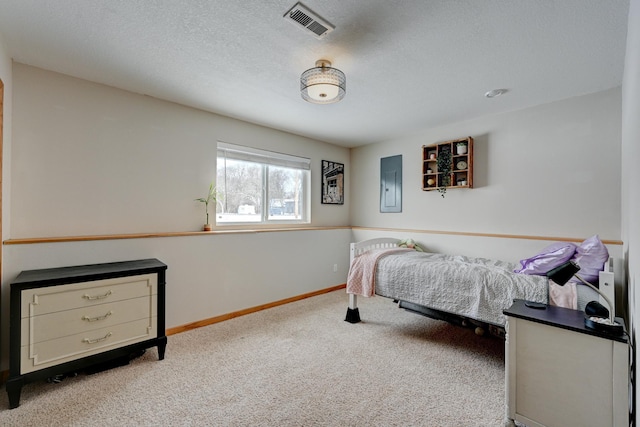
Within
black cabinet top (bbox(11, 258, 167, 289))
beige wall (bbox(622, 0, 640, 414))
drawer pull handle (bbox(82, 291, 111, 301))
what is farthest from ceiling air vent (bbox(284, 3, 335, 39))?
drawer pull handle (bbox(82, 291, 111, 301))

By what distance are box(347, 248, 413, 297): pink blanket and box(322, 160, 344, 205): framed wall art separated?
1754mm

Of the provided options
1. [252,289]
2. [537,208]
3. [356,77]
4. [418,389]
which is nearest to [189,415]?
[418,389]

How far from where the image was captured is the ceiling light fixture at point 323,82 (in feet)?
7.08

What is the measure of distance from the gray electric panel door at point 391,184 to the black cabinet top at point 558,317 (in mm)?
2822

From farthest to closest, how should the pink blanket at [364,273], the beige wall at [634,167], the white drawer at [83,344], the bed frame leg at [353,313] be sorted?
the bed frame leg at [353,313]
the pink blanket at [364,273]
the white drawer at [83,344]
the beige wall at [634,167]

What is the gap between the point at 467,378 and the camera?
213 cm

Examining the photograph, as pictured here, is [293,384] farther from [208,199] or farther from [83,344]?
[208,199]

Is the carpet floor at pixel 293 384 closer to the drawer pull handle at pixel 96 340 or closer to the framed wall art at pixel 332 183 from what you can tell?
the drawer pull handle at pixel 96 340

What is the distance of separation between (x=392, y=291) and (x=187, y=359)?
1965 mm

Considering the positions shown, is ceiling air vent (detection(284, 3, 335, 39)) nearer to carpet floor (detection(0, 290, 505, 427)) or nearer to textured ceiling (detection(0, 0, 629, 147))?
textured ceiling (detection(0, 0, 629, 147))

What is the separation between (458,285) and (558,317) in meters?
0.92

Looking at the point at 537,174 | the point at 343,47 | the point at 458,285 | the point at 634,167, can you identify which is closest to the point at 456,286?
the point at 458,285

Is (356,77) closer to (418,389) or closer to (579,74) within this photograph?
(579,74)

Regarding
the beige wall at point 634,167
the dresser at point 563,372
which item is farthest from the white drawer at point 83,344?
the beige wall at point 634,167
